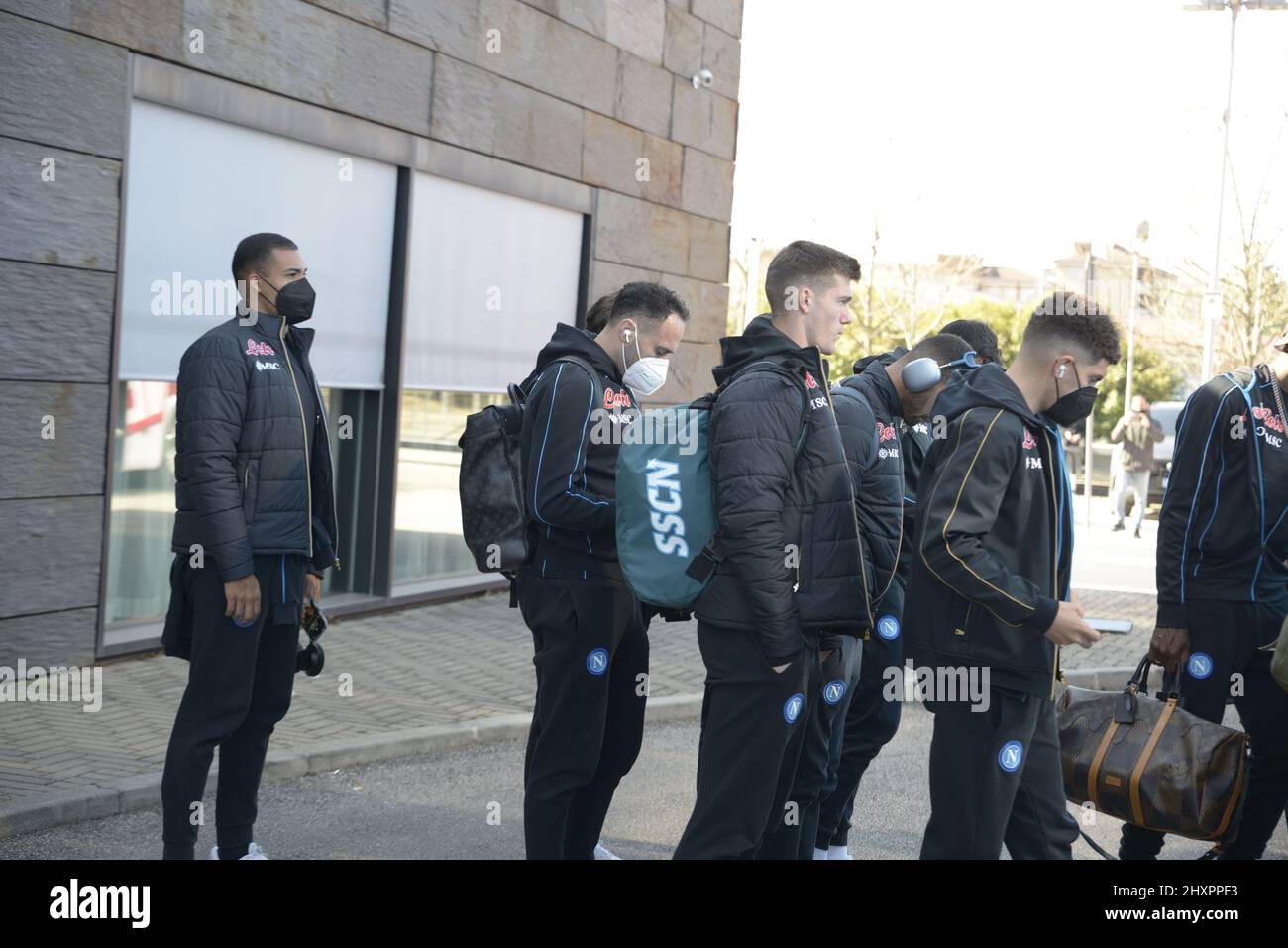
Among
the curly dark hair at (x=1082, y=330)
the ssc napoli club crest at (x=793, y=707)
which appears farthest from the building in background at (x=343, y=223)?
the curly dark hair at (x=1082, y=330)

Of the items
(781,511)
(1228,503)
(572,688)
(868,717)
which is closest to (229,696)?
(572,688)

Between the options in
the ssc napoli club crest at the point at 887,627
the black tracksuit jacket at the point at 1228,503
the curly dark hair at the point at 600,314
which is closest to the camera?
the black tracksuit jacket at the point at 1228,503

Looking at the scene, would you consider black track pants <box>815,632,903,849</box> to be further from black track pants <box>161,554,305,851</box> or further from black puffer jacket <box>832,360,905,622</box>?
black track pants <box>161,554,305,851</box>

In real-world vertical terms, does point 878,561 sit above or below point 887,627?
above

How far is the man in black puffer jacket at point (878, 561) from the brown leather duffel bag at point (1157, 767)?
0.76m

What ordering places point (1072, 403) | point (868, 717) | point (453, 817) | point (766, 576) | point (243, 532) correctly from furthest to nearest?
point (453, 817)
point (868, 717)
point (243, 532)
point (1072, 403)
point (766, 576)

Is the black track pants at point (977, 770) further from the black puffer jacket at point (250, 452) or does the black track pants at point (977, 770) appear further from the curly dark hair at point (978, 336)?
the curly dark hair at point (978, 336)

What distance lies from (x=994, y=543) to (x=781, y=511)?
0.65 m

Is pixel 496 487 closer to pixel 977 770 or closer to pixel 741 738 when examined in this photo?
pixel 741 738

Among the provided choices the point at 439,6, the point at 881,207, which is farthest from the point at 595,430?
the point at 881,207

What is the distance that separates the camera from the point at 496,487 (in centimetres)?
496

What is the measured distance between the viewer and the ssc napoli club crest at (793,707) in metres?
3.94

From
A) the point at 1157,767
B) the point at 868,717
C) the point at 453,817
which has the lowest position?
the point at 453,817
